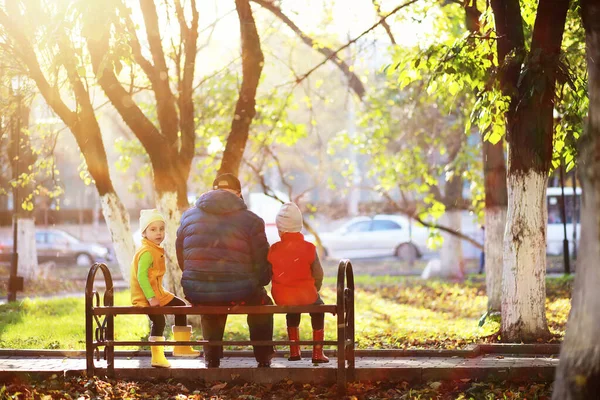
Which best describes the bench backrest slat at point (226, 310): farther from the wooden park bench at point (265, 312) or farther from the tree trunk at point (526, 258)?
the tree trunk at point (526, 258)

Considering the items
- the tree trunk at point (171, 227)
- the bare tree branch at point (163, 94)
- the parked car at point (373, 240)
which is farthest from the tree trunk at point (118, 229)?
the parked car at point (373, 240)

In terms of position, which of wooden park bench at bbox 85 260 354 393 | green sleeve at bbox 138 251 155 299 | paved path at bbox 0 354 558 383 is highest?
green sleeve at bbox 138 251 155 299

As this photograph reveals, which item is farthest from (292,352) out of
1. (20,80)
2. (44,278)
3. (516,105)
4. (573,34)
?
(44,278)

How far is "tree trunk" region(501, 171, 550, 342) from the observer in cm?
1005

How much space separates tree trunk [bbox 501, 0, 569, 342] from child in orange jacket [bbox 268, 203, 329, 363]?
3121 mm

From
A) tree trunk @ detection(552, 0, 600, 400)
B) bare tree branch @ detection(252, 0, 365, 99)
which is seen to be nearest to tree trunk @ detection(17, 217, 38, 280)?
bare tree branch @ detection(252, 0, 365, 99)

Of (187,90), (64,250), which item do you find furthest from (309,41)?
(64,250)

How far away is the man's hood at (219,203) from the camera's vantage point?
7.71 metres

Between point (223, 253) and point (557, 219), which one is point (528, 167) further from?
point (557, 219)

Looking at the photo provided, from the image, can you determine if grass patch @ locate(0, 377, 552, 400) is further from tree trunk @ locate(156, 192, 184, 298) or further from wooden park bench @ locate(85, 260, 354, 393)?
tree trunk @ locate(156, 192, 184, 298)

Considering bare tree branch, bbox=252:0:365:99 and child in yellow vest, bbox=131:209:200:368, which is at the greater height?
bare tree branch, bbox=252:0:365:99

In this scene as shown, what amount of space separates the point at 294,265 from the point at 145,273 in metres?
1.24

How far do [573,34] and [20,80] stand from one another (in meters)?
8.29

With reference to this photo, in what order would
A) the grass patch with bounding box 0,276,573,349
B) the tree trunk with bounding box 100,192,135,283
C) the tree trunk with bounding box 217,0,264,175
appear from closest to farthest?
the grass patch with bounding box 0,276,573,349
the tree trunk with bounding box 100,192,135,283
the tree trunk with bounding box 217,0,264,175
